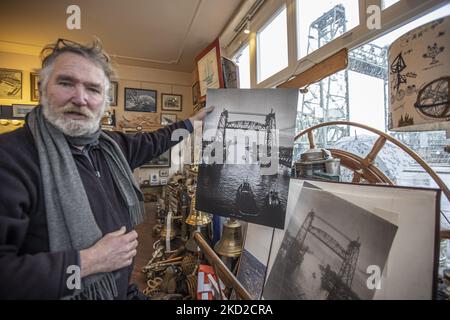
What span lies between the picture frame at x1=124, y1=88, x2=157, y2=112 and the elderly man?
2699 mm

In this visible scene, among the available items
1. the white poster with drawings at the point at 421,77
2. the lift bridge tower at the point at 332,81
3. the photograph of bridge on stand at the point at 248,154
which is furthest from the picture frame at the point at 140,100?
the white poster with drawings at the point at 421,77

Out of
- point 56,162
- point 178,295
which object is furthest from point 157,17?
point 178,295

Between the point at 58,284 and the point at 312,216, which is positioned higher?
the point at 312,216

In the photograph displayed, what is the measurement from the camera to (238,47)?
2.25 m

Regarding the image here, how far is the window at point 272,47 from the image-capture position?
5.37 feet

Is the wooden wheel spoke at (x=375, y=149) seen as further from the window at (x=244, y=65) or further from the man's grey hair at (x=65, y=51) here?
the window at (x=244, y=65)

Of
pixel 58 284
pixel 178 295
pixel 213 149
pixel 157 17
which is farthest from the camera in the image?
pixel 157 17

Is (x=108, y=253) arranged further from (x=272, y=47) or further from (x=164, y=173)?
(x=164, y=173)

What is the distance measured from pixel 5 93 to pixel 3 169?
3.39 meters

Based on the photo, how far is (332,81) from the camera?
118 cm

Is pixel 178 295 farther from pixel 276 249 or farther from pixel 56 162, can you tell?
pixel 56 162

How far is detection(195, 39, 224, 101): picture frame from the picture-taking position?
104 centimetres

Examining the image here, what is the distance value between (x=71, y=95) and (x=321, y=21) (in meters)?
1.46

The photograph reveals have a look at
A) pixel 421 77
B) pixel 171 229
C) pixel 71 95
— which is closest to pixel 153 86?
pixel 171 229
